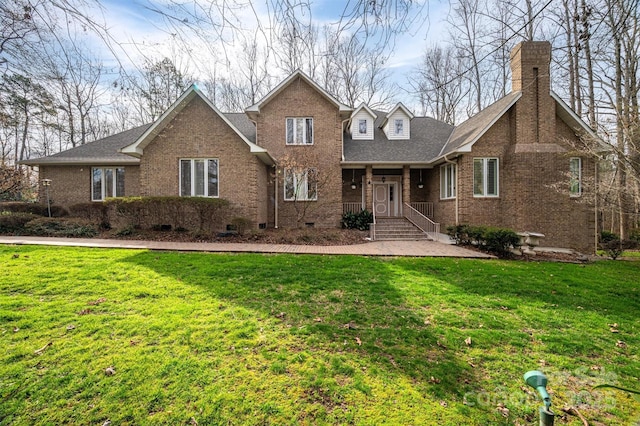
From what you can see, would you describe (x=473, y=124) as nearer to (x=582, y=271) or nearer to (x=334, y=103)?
(x=334, y=103)

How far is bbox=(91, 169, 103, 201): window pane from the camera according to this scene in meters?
16.5

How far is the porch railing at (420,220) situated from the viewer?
14.8 m

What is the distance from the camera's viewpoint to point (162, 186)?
44.7 ft

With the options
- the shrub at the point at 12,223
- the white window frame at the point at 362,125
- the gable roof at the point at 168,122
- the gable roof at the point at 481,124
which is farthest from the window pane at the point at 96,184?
the gable roof at the point at 481,124

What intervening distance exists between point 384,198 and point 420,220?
361cm

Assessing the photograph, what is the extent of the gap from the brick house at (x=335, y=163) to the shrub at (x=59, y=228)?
2.80m

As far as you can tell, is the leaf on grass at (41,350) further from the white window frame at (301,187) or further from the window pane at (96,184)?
the window pane at (96,184)

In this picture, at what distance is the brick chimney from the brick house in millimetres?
45

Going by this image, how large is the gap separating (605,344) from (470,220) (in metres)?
10.1

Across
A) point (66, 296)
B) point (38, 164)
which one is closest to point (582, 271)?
point (66, 296)

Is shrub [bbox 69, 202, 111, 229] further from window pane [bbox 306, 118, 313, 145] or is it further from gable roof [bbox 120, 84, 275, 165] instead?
window pane [bbox 306, 118, 313, 145]

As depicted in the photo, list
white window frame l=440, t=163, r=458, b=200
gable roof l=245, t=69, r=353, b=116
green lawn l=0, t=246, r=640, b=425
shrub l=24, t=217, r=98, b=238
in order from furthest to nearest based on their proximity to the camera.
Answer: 1. gable roof l=245, t=69, r=353, b=116
2. white window frame l=440, t=163, r=458, b=200
3. shrub l=24, t=217, r=98, b=238
4. green lawn l=0, t=246, r=640, b=425

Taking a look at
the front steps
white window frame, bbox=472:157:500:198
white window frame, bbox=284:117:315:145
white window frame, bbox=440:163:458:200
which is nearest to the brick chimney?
white window frame, bbox=472:157:500:198

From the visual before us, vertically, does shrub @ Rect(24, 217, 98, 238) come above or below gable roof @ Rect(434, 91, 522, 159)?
below
